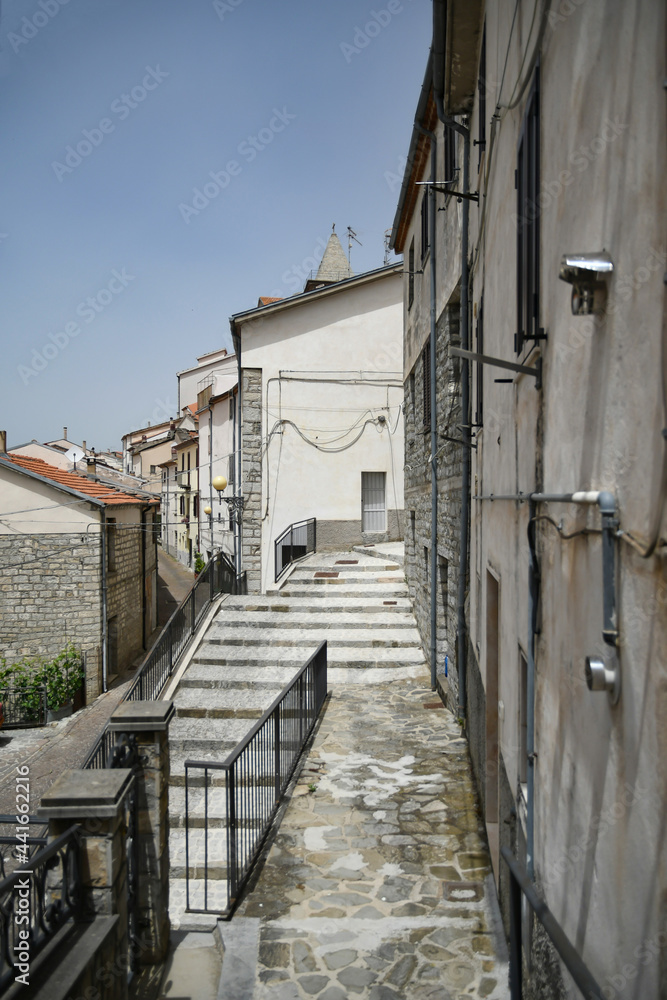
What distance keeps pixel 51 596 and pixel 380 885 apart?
13.5m

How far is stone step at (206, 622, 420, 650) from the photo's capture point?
12711mm

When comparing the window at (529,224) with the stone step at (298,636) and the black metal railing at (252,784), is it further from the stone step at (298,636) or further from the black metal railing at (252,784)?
the stone step at (298,636)

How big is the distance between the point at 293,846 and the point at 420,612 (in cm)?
686

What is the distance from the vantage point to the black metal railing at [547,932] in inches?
83.7

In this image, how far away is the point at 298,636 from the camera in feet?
43.1

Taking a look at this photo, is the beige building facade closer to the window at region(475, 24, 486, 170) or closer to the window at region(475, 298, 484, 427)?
the window at region(475, 24, 486, 170)

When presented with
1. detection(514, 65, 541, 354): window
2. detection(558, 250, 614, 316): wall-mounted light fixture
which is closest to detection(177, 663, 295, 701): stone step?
detection(514, 65, 541, 354): window

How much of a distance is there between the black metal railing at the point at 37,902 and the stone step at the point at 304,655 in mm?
8067

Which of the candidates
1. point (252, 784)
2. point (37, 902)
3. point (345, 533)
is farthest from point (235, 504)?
point (37, 902)

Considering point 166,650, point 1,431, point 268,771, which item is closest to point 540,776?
point 268,771

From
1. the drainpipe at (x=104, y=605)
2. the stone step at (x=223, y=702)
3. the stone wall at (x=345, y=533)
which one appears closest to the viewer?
the stone step at (x=223, y=702)

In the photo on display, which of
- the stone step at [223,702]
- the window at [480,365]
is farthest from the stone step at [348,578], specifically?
the window at [480,365]

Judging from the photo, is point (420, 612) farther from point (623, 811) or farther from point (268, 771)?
point (623, 811)

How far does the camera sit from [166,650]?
11.4m
